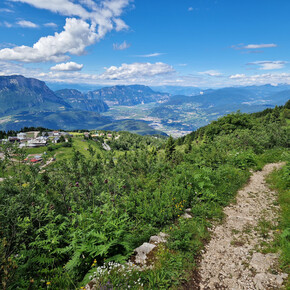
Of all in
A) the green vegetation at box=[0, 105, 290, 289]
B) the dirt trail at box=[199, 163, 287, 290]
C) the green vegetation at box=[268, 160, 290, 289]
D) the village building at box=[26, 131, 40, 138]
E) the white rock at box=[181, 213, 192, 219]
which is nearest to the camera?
the green vegetation at box=[0, 105, 290, 289]

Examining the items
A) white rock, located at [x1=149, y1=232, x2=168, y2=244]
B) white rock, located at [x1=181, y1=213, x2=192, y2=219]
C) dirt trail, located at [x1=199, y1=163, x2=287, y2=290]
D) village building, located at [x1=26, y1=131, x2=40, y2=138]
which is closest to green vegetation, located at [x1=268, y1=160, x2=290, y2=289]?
dirt trail, located at [x1=199, y1=163, x2=287, y2=290]

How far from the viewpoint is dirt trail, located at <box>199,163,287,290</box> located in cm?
458

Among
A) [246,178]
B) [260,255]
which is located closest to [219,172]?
[246,178]

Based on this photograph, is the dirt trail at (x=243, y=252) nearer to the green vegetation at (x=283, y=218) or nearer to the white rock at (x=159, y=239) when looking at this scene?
the green vegetation at (x=283, y=218)

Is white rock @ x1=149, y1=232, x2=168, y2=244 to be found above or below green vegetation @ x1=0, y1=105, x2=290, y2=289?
below

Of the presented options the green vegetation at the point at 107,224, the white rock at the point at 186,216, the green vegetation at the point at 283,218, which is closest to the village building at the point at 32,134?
the green vegetation at the point at 107,224

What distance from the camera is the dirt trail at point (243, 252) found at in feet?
15.0

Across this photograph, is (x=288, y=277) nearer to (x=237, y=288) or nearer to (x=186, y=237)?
(x=237, y=288)

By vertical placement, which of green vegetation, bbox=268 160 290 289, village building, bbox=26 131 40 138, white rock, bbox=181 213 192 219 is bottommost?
village building, bbox=26 131 40 138

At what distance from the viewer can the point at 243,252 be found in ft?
18.1

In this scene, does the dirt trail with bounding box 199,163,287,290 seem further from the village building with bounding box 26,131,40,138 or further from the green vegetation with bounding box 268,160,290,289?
the village building with bounding box 26,131,40,138

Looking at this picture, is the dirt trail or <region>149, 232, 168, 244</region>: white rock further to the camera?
<region>149, 232, 168, 244</region>: white rock

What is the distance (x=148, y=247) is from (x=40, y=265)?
2.98m

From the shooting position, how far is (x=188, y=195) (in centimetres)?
827
